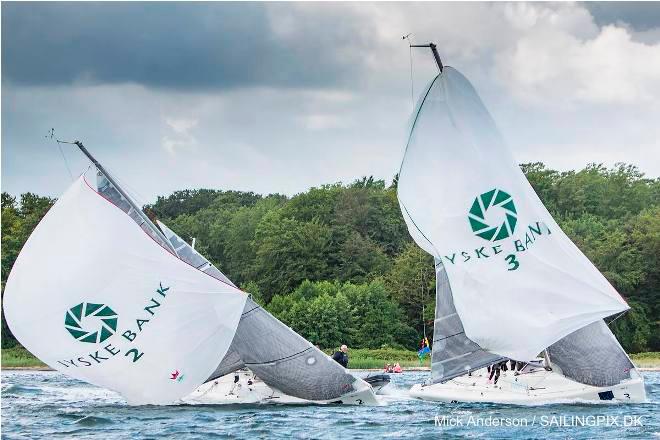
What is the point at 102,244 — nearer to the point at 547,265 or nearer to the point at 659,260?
the point at 547,265

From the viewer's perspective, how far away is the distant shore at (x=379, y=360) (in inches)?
2500

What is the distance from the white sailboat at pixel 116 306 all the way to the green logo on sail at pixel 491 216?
5886 mm

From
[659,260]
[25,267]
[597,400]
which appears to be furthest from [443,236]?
[659,260]

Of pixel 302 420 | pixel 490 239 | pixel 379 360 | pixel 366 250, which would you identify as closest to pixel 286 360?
pixel 302 420

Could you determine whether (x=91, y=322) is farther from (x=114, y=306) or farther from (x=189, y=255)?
(x=189, y=255)

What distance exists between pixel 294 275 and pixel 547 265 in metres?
53.3

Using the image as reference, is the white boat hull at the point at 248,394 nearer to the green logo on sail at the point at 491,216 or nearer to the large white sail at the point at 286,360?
the large white sail at the point at 286,360

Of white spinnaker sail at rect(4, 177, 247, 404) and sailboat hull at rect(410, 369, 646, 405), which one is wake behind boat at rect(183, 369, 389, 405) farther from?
white spinnaker sail at rect(4, 177, 247, 404)

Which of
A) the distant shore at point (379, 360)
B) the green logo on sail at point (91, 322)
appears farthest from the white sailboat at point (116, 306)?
the distant shore at point (379, 360)

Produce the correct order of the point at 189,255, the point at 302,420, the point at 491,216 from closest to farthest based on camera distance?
the point at 302,420, the point at 491,216, the point at 189,255

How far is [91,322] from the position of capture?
32.5m

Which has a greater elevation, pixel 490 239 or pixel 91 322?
pixel 490 239

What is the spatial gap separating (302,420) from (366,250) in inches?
2150

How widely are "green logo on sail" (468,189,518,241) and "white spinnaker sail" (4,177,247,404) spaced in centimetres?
652
